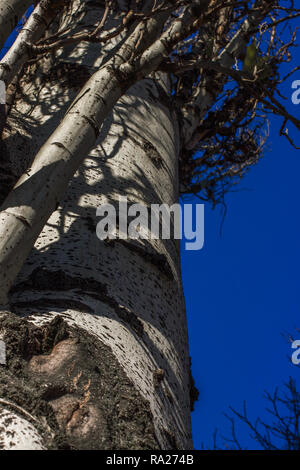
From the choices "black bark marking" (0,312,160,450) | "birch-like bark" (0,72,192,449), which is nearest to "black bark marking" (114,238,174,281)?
"birch-like bark" (0,72,192,449)

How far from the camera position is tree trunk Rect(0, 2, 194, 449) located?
86cm

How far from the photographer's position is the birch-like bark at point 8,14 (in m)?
1.20

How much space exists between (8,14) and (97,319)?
71 cm

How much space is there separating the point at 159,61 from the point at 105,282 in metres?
0.68

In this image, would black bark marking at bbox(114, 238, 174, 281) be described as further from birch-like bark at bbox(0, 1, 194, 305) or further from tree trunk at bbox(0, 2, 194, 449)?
birch-like bark at bbox(0, 1, 194, 305)

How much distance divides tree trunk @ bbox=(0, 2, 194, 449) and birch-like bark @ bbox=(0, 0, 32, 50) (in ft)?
1.25

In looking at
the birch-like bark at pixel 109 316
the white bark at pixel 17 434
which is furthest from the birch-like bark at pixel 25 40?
the white bark at pixel 17 434

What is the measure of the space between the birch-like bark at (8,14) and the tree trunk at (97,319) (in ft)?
1.25

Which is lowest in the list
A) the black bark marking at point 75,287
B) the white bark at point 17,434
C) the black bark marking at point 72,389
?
the white bark at point 17,434

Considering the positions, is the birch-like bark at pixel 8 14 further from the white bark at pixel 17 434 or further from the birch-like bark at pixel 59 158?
the white bark at pixel 17 434

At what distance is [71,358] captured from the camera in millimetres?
973

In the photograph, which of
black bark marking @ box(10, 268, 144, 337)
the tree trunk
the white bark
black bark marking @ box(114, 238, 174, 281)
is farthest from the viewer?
black bark marking @ box(114, 238, 174, 281)

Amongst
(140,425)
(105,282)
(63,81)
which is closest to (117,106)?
(63,81)
